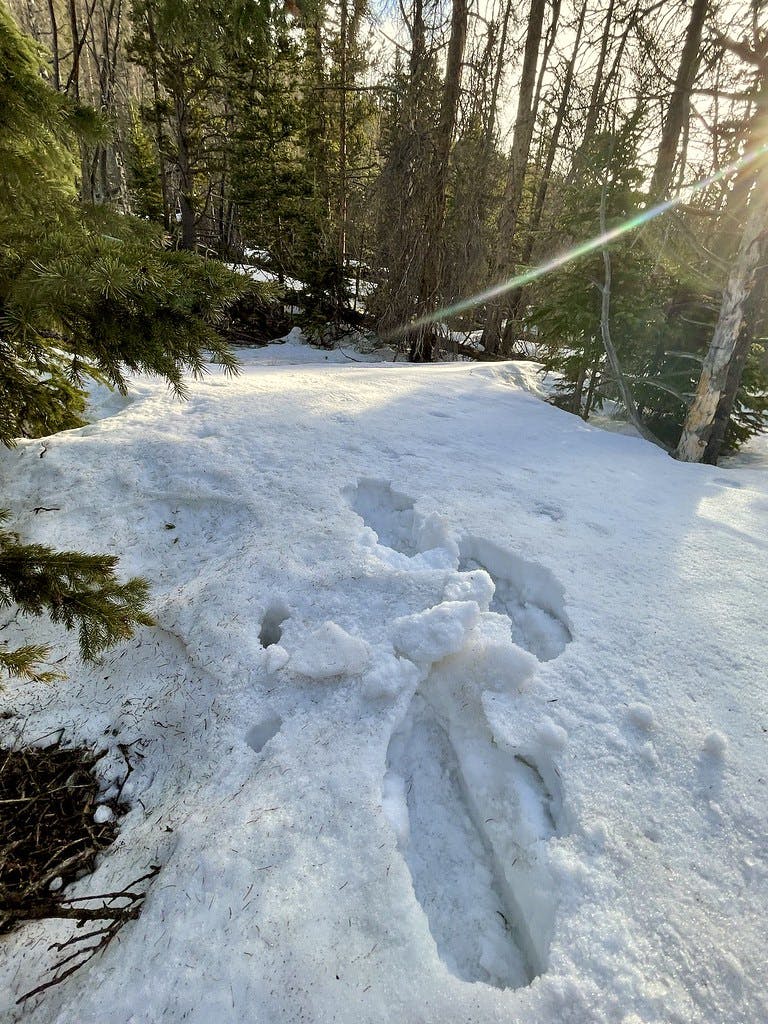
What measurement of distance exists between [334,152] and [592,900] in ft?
59.8

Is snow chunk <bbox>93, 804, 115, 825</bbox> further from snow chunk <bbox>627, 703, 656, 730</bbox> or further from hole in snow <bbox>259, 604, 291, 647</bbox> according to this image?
snow chunk <bbox>627, 703, 656, 730</bbox>

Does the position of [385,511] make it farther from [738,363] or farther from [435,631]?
[738,363]

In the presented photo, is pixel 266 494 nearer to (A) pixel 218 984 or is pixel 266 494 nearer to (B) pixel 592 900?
(A) pixel 218 984

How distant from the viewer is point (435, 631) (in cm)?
219

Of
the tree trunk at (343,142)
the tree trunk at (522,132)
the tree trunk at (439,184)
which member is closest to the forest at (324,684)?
the tree trunk at (439,184)

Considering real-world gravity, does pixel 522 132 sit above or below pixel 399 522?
above

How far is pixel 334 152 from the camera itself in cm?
1480

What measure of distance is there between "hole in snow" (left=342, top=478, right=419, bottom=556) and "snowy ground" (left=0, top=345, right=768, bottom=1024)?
0.03 m

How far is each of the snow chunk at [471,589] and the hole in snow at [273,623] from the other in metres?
0.83

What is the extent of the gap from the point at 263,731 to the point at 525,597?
158cm

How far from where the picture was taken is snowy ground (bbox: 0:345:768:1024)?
1.33 meters

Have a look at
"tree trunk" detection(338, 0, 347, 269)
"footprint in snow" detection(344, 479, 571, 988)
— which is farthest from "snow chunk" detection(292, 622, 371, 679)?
"tree trunk" detection(338, 0, 347, 269)

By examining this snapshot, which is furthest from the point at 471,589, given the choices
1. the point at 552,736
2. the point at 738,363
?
the point at 738,363

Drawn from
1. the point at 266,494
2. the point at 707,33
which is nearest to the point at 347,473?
the point at 266,494
